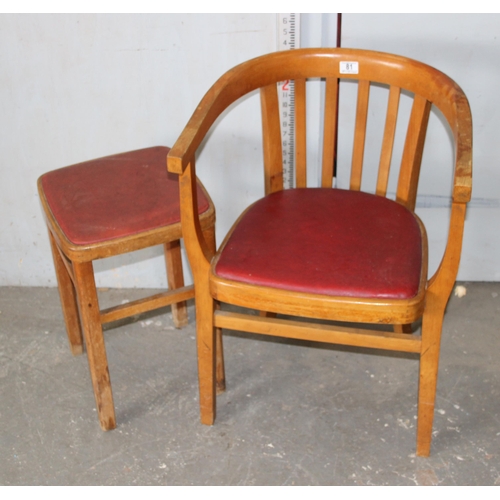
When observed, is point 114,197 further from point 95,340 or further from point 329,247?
point 329,247

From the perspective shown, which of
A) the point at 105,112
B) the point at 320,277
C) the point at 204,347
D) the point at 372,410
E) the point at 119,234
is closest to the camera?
the point at 320,277

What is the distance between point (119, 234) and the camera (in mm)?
1636

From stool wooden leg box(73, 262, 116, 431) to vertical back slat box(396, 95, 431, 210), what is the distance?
2.67ft

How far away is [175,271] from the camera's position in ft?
6.94

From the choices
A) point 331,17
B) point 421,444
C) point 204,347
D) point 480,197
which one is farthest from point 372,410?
point 331,17

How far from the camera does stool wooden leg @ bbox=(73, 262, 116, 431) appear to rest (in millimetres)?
1656

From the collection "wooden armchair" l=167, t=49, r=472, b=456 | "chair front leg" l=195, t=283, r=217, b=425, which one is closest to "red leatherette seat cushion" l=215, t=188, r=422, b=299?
"wooden armchair" l=167, t=49, r=472, b=456

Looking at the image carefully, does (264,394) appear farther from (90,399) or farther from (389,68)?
(389,68)

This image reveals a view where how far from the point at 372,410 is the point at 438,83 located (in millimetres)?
870

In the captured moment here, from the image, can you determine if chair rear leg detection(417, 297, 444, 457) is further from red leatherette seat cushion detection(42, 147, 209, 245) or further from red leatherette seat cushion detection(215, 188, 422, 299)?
red leatherette seat cushion detection(42, 147, 209, 245)

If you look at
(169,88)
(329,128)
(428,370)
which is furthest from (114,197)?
(428,370)

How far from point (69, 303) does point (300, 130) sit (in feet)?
2.77

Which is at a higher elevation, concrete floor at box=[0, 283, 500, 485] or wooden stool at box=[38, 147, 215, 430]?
wooden stool at box=[38, 147, 215, 430]

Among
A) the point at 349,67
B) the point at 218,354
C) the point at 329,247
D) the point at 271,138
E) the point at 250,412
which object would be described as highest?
the point at 349,67
